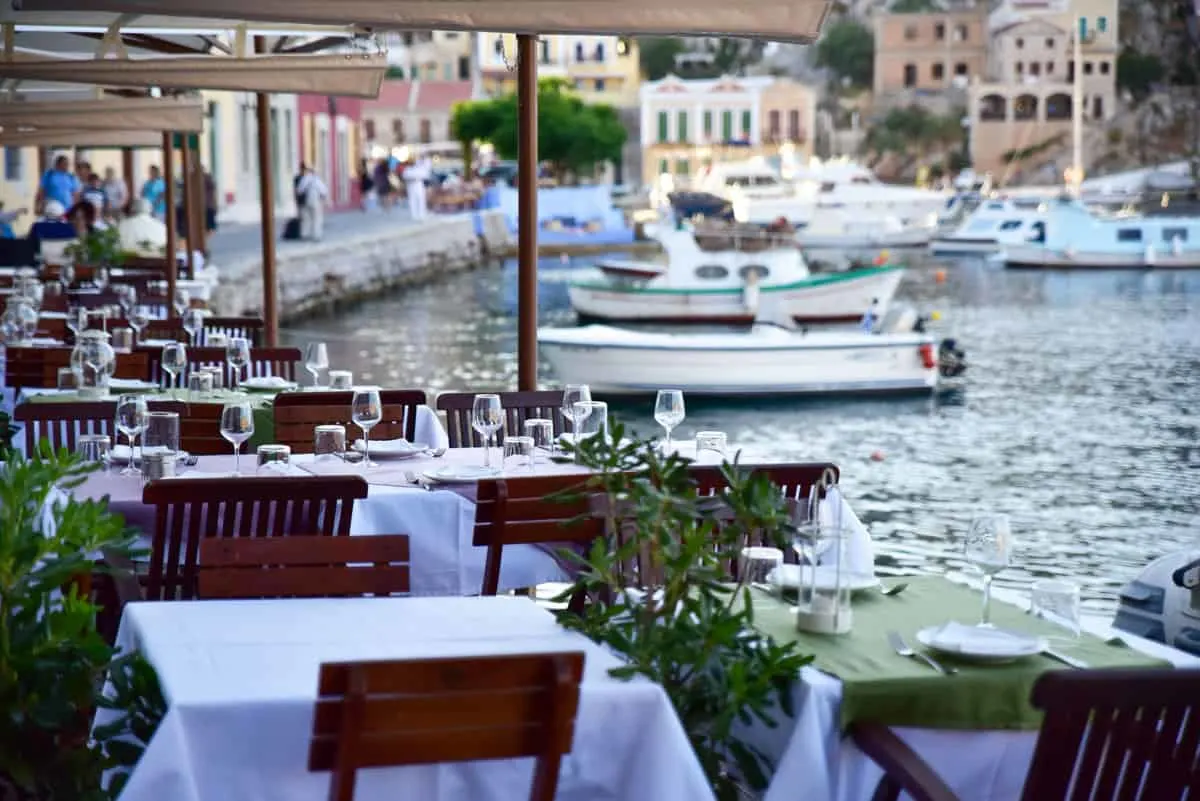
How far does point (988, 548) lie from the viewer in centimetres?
421

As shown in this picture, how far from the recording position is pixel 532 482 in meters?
5.35

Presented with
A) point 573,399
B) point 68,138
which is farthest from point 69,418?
point 68,138

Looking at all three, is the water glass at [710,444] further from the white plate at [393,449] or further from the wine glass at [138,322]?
the wine glass at [138,322]

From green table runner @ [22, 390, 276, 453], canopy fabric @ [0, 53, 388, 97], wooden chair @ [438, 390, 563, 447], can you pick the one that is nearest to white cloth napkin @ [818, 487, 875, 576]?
wooden chair @ [438, 390, 563, 447]

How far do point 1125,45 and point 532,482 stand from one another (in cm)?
11380

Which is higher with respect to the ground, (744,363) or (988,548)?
(988,548)

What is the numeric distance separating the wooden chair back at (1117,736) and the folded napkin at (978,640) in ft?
1.70

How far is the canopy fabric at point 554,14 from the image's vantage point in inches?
225

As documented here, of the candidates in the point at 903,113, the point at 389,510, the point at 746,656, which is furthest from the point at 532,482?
the point at 903,113

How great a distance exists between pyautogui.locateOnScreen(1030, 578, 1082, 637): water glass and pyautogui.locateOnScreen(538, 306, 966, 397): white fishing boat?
1885 centimetres

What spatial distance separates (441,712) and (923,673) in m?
Result: 0.98

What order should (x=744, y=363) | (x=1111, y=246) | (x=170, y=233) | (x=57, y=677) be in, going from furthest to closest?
(x=1111, y=246) → (x=744, y=363) → (x=170, y=233) → (x=57, y=677)

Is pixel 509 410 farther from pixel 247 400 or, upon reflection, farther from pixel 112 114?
pixel 112 114

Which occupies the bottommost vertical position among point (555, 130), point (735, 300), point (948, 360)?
point (948, 360)
